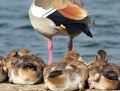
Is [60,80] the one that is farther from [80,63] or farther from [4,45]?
[4,45]

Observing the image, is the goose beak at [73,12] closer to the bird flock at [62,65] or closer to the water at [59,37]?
the bird flock at [62,65]

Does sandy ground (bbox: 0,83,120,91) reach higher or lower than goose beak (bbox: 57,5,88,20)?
lower

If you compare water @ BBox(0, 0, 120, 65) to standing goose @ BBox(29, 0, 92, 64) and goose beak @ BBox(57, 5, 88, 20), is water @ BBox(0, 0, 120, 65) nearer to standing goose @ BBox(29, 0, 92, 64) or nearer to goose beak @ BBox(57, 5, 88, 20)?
standing goose @ BBox(29, 0, 92, 64)

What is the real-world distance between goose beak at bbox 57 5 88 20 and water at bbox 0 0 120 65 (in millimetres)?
4042

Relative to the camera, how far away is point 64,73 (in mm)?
Result: 8172

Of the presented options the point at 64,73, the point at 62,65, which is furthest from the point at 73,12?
the point at 64,73

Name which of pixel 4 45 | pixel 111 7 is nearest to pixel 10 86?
pixel 4 45

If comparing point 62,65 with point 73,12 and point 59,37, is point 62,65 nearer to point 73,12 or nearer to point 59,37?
point 73,12

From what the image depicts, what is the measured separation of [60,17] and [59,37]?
724 centimetres

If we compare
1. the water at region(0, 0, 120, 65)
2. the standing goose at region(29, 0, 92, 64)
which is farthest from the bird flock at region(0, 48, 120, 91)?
the water at region(0, 0, 120, 65)

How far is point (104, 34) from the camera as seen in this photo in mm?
17719

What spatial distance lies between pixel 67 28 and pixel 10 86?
54.1 inches

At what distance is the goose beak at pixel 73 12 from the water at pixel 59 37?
404cm

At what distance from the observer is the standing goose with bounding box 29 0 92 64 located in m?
9.27
